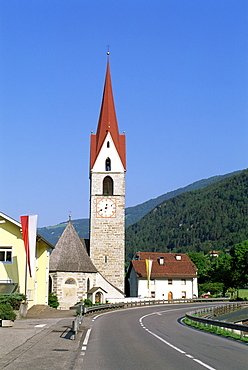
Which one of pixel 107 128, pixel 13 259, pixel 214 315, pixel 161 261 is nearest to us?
pixel 13 259

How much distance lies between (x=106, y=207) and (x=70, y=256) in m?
8.01

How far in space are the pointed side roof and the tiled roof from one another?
19047 mm

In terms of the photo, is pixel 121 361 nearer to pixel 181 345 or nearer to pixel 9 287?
pixel 181 345

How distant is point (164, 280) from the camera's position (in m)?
70.8

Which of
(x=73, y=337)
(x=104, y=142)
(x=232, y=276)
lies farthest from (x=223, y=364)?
(x=232, y=276)

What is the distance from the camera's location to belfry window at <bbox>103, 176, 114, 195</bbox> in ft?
196

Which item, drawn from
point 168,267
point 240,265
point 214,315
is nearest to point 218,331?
point 214,315

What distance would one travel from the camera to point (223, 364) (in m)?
11.2

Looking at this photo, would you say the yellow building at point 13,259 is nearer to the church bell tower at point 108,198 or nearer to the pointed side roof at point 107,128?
the church bell tower at point 108,198

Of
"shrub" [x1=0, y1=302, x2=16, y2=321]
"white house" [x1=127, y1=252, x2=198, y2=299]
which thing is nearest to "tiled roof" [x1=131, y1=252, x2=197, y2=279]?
"white house" [x1=127, y1=252, x2=198, y2=299]

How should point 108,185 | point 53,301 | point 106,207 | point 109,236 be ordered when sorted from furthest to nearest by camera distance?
1. point 108,185
2. point 106,207
3. point 109,236
4. point 53,301

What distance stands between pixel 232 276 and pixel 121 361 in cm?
6811

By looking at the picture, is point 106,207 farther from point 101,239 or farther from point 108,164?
point 108,164

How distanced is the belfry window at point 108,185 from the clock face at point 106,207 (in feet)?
3.38
